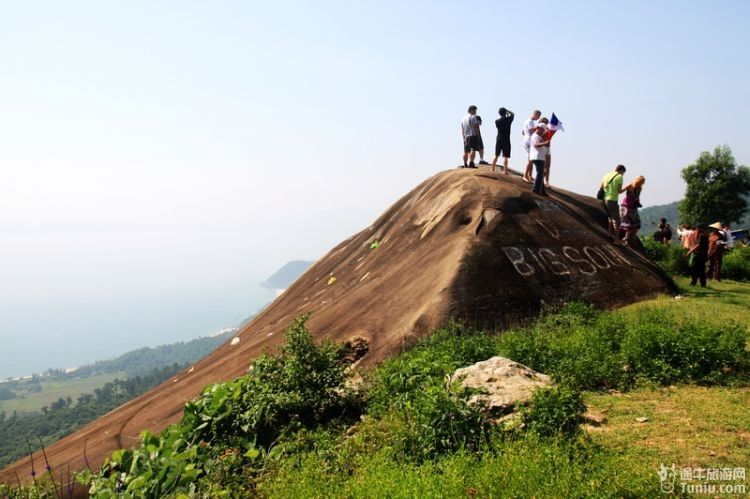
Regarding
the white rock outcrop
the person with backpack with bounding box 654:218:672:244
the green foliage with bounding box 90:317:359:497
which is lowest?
Result: the green foliage with bounding box 90:317:359:497

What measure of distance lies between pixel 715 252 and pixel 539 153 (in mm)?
7170

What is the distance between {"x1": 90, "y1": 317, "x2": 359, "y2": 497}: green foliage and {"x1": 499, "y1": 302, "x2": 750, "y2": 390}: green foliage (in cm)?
364

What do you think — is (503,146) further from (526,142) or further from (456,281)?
(456,281)

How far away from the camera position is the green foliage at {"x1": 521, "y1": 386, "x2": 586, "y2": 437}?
5.95 m

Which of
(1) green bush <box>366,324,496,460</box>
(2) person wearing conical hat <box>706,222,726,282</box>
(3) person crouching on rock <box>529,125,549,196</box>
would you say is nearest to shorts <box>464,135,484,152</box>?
(3) person crouching on rock <box>529,125,549,196</box>

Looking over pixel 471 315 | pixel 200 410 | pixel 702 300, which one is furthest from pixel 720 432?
pixel 702 300

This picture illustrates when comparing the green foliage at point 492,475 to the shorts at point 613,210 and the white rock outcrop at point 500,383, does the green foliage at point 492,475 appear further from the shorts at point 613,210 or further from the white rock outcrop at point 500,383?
the shorts at point 613,210

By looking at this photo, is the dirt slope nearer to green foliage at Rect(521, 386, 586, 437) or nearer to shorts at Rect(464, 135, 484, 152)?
shorts at Rect(464, 135, 484, 152)

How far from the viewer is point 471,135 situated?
18797 mm

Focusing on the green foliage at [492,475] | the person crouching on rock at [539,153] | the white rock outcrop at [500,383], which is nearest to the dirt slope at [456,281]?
the person crouching on rock at [539,153]

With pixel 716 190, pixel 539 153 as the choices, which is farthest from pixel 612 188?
pixel 716 190

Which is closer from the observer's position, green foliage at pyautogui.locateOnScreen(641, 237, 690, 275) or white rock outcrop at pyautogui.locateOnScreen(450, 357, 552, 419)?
white rock outcrop at pyautogui.locateOnScreen(450, 357, 552, 419)

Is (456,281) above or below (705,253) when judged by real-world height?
below

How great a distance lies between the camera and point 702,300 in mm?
13500
